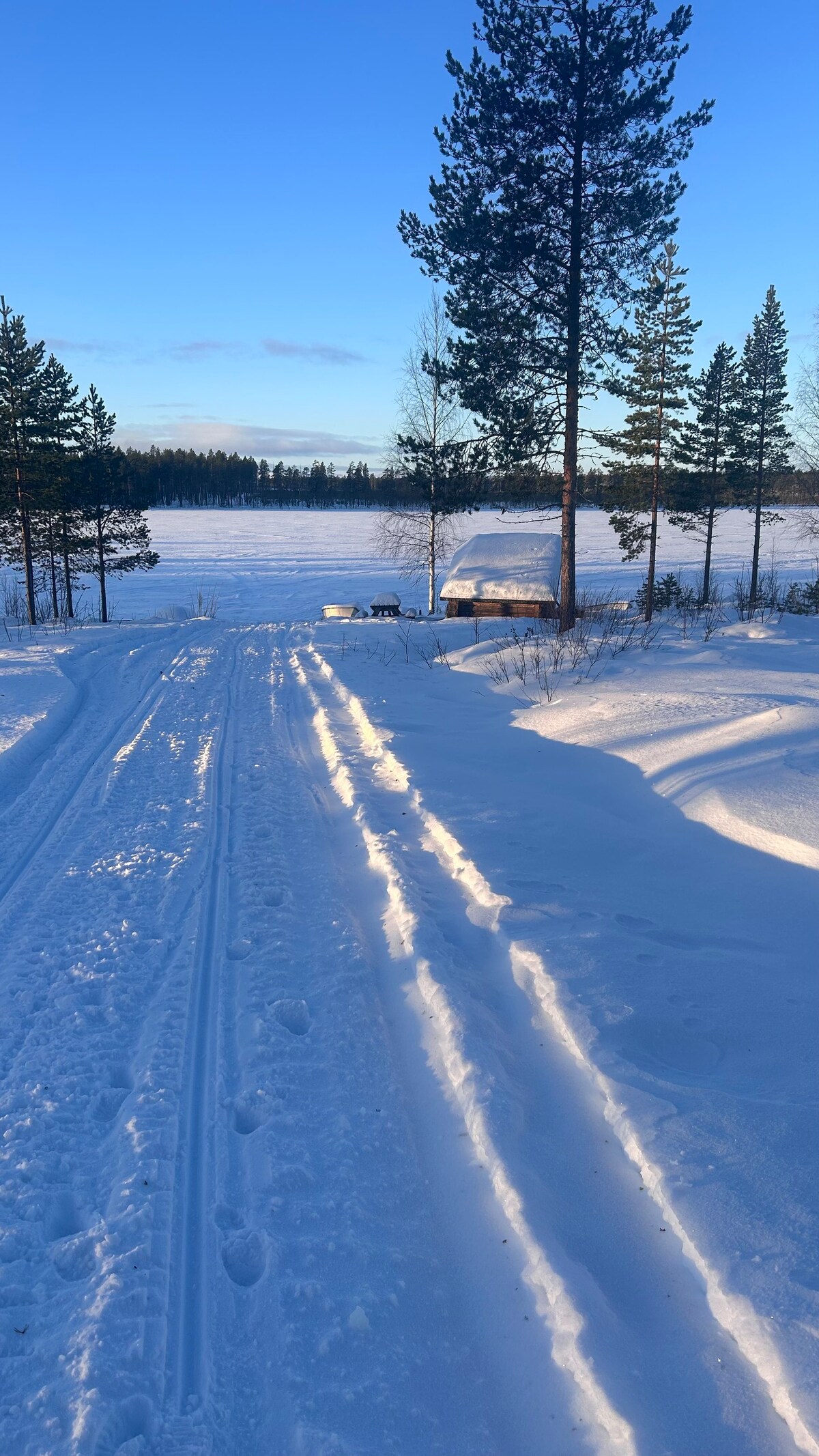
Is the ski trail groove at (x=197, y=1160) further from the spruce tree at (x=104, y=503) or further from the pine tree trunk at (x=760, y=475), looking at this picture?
the pine tree trunk at (x=760, y=475)

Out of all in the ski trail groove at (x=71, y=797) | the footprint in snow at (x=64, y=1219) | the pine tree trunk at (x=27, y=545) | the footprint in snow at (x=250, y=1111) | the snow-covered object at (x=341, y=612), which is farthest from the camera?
the snow-covered object at (x=341, y=612)

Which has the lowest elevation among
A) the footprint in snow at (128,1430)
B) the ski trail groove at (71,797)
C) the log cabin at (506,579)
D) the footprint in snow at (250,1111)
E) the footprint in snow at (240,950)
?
the footprint in snow at (128,1430)

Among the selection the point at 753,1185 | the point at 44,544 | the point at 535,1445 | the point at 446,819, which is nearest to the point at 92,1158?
the point at 535,1445

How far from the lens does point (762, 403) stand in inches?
1282

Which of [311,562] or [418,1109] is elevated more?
[311,562]

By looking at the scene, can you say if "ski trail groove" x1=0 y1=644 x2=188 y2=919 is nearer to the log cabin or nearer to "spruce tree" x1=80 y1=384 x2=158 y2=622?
the log cabin

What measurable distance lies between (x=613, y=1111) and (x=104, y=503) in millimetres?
31607

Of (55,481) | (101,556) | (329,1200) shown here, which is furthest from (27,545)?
(329,1200)

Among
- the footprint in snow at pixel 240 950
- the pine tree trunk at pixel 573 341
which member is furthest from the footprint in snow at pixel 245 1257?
the pine tree trunk at pixel 573 341

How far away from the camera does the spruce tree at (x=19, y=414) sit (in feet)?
81.4

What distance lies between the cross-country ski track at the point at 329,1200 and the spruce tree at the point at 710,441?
97.3 ft

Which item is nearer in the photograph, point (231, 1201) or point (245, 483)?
point (231, 1201)

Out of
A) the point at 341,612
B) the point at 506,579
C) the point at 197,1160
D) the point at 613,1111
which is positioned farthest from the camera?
the point at 341,612

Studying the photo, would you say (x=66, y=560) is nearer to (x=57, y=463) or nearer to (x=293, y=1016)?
(x=57, y=463)
